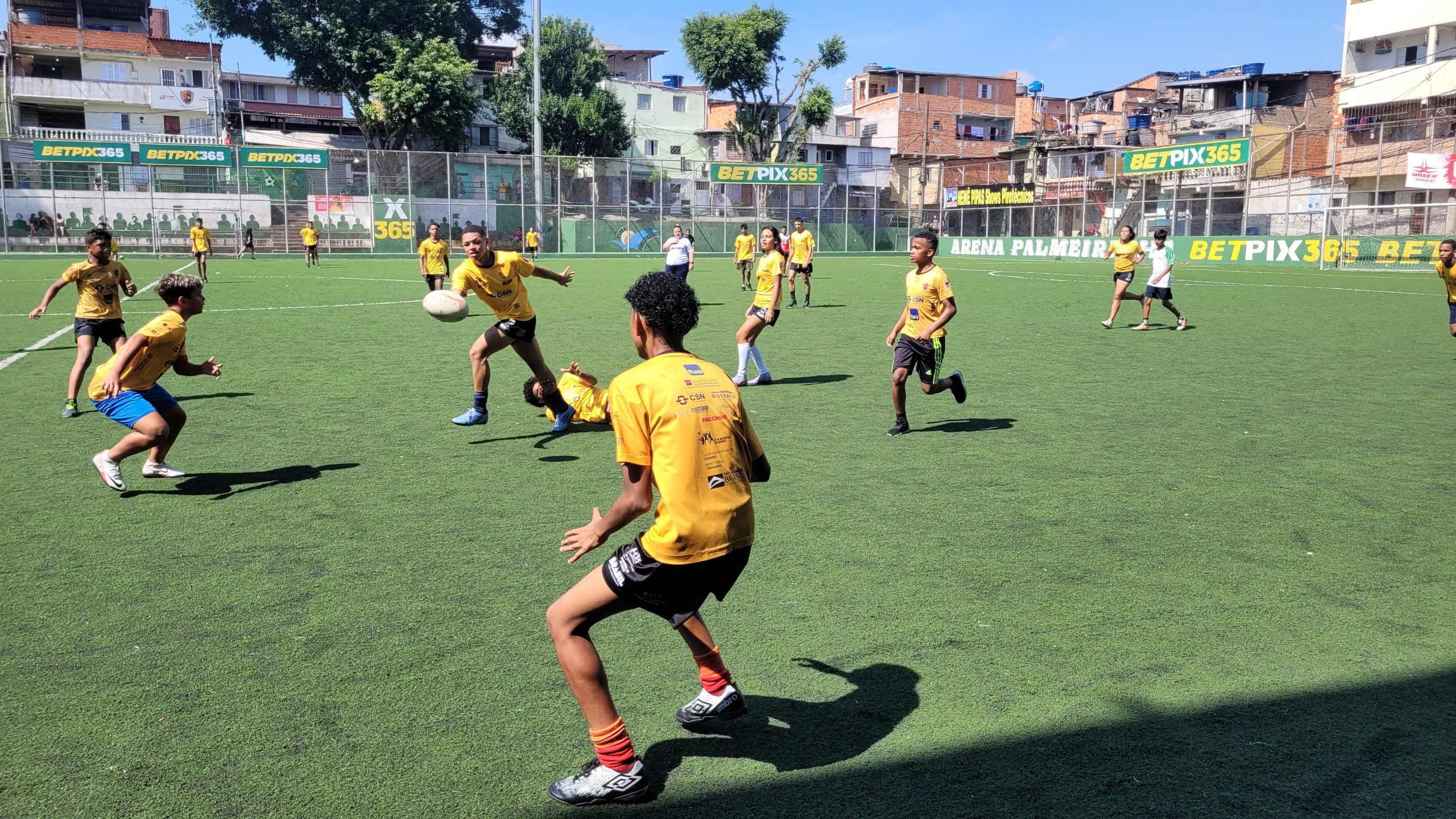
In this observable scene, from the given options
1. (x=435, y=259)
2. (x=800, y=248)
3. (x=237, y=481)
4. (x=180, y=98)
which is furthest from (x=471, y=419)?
(x=180, y=98)

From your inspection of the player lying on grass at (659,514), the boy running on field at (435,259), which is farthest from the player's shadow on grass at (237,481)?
the boy running on field at (435,259)

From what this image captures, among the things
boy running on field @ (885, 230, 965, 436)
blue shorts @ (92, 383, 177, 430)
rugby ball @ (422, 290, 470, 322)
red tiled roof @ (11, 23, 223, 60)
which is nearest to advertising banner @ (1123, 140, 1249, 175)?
boy running on field @ (885, 230, 965, 436)

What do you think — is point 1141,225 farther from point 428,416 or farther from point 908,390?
point 428,416

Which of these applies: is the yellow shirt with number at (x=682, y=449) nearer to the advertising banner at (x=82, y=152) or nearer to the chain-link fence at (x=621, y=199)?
the chain-link fence at (x=621, y=199)

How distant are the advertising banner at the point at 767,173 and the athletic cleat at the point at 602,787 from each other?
51.6 m

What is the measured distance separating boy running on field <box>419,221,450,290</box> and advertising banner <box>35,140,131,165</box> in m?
29.4

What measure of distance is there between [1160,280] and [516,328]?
12.7 m

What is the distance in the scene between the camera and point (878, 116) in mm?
79188

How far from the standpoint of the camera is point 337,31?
52906 millimetres

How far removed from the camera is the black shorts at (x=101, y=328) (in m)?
10.9

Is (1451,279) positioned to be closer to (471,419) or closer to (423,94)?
(471,419)

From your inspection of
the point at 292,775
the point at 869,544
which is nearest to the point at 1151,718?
the point at 869,544

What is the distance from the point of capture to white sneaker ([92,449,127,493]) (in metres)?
7.07

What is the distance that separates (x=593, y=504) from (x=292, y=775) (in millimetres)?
3623
